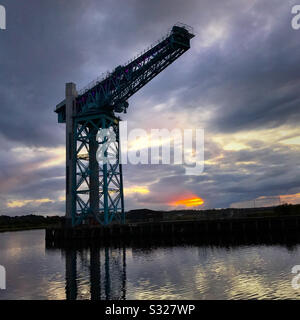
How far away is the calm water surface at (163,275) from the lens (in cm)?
1702

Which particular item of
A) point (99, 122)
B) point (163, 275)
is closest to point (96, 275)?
point (163, 275)

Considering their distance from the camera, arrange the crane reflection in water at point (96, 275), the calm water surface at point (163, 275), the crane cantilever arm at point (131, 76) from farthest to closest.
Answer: the crane cantilever arm at point (131, 76), the crane reflection in water at point (96, 275), the calm water surface at point (163, 275)

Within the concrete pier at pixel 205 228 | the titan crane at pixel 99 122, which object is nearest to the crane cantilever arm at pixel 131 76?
the titan crane at pixel 99 122

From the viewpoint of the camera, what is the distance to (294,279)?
18.4 m

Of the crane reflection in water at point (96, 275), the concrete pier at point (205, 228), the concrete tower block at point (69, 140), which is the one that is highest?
the concrete tower block at point (69, 140)

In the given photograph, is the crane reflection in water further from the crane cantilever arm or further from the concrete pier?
the crane cantilever arm

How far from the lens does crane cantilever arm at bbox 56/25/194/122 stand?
41.9 metres

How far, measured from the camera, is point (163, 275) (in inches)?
831

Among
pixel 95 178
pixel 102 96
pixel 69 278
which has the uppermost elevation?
pixel 102 96

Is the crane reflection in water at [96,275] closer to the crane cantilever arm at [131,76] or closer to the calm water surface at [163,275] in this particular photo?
the calm water surface at [163,275]

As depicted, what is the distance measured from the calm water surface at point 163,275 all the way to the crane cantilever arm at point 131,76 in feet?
72.8
